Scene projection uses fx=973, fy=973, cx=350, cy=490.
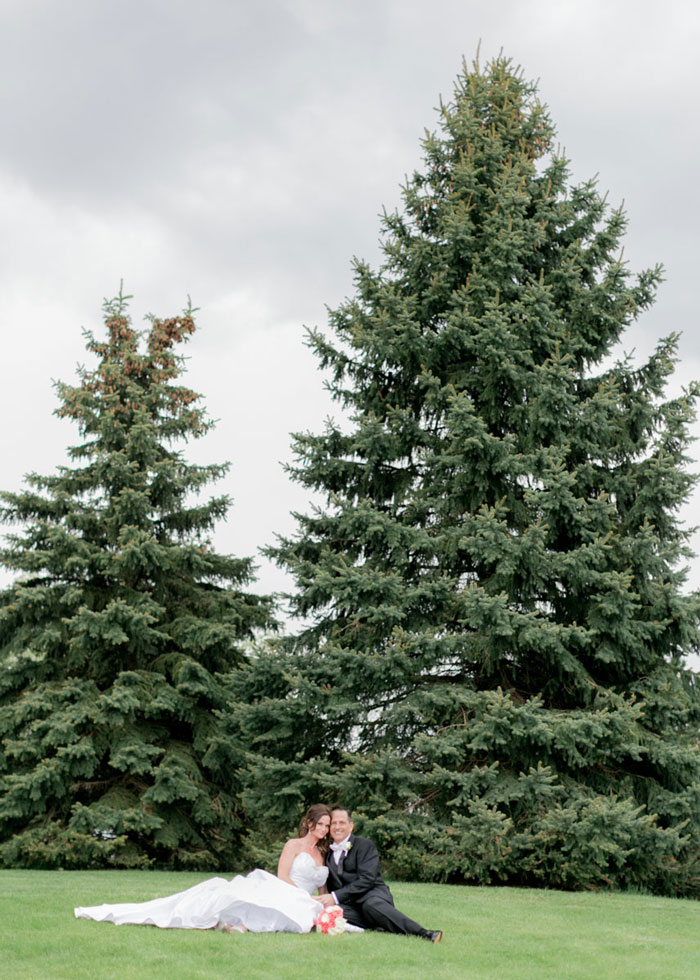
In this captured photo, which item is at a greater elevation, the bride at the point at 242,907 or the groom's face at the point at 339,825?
the groom's face at the point at 339,825

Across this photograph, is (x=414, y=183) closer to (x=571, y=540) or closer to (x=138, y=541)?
(x=571, y=540)

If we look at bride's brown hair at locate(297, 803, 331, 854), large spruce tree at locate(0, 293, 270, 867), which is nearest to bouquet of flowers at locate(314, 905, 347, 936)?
bride's brown hair at locate(297, 803, 331, 854)

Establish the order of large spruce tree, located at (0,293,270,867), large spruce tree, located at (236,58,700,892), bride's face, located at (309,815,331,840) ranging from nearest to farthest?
1. bride's face, located at (309,815,331,840)
2. large spruce tree, located at (236,58,700,892)
3. large spruce tree, located at (0,293,270,867)

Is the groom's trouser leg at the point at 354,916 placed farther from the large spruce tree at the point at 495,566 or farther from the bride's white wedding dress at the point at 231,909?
the large spruce tree at the point at 495,566

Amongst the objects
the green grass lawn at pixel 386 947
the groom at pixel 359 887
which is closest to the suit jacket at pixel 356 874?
the groom at pixel 359 887

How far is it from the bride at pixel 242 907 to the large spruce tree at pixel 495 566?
379 centimetres

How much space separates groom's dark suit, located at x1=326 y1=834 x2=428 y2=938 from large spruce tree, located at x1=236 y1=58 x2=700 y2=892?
365 centimetres

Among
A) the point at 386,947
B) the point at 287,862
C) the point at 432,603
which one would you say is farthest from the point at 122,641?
the point at 386,947

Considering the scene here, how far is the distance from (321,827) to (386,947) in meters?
1.42

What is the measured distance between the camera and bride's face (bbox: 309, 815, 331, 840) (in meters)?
8.89

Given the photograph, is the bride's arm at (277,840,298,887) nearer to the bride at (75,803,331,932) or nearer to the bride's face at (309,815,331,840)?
the bride at (75,803,331,932)

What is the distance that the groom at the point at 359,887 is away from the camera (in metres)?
8.34

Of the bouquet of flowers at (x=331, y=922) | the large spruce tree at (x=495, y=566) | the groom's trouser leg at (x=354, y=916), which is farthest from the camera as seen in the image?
the large spruce tree at (x=495, y=566)

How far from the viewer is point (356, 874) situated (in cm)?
864
